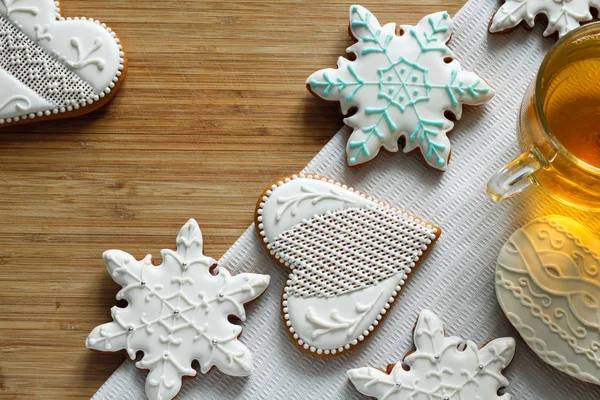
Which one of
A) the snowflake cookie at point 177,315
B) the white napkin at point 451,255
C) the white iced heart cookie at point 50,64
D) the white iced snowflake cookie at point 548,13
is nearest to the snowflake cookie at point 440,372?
the white napkin at point 451,255

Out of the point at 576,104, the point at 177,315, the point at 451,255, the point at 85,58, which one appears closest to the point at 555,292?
the point at 451,255

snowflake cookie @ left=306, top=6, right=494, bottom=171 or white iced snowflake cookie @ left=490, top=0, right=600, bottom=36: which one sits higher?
white iced snowflake cookie @ left=490, top=0, right=600, bottom=36

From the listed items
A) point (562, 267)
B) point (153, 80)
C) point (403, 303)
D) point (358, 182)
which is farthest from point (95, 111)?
point (562, 267)

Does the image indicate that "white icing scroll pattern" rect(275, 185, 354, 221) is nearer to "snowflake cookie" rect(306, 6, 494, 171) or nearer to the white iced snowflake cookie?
"snowflake cookie" rect(306, 6, 494, 171)

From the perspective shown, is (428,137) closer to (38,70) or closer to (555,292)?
(555,292)

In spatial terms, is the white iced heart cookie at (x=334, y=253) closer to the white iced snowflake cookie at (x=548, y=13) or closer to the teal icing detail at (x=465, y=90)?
the teal icing detail at (x=465, y=90)

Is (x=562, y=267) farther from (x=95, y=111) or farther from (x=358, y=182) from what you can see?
(x=95, y=111)

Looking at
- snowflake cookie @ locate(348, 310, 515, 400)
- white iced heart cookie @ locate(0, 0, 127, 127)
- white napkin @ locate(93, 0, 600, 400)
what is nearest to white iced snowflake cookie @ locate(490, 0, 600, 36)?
white napkin @ locate(93, 0, 600, 400)
